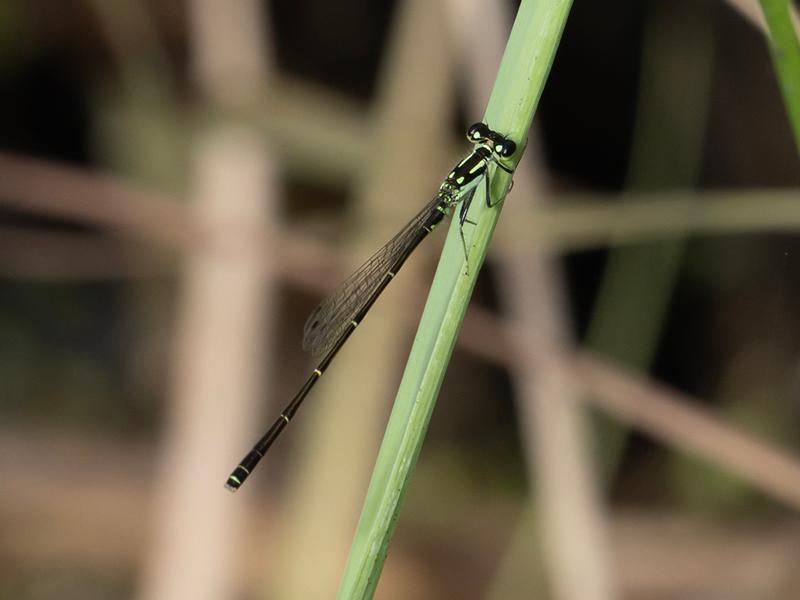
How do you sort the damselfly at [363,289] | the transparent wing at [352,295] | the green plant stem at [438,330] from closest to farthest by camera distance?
the green plant stem at [438,330] < the damselfly at [363,289] < the transparent wing at [352,295]

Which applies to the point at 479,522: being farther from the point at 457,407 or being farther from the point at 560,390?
the point at 560,390

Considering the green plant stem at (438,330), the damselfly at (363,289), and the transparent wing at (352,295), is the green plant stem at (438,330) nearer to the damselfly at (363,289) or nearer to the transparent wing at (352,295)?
the damselfly at (363,289)

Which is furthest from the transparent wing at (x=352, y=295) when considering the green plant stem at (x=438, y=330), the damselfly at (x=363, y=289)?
the green plant stem at (x=438, y=330)

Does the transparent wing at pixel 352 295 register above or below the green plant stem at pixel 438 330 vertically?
above

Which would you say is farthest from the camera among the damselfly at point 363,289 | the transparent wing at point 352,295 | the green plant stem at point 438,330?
the transparent wing at point 352,295

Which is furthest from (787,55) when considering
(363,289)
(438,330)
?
(363,289)

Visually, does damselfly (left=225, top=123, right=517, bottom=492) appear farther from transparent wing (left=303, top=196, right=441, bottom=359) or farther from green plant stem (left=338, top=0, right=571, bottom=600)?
green plant stem (left=338, top=0, right=571, bottom=600)

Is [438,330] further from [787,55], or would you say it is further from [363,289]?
[363,289]

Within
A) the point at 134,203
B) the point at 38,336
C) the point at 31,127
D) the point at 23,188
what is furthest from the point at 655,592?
the point at 31,127
